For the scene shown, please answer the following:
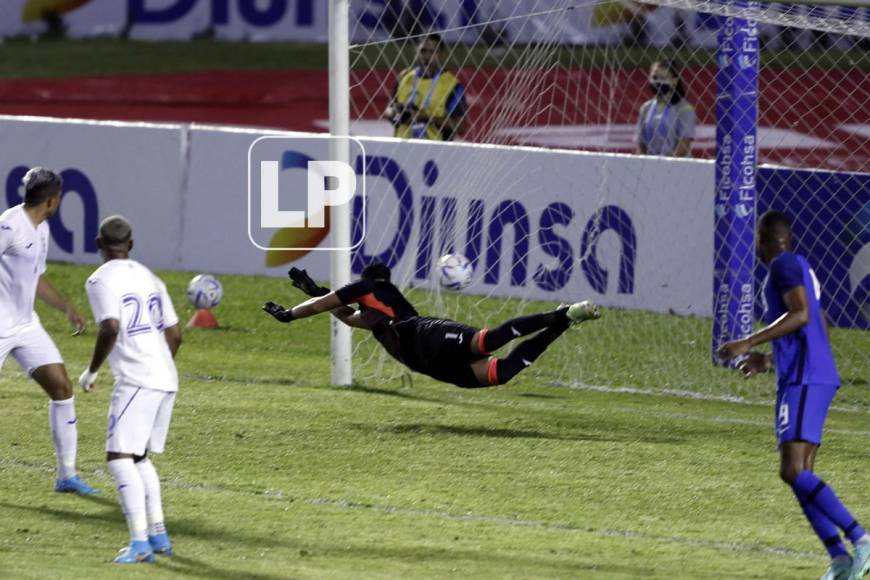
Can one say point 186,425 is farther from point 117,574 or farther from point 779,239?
point 779,239

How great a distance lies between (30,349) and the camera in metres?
10.5

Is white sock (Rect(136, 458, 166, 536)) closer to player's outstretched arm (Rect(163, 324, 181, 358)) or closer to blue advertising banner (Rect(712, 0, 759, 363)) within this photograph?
player's outstretched arm (Rect(163, 324, 181, 358))

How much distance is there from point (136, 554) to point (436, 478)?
275cm

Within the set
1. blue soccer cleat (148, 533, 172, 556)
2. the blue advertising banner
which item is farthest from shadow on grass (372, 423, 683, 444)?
blue soccer cleat (148, 533, 172, 556)

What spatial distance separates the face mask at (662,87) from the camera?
Answer: 1770cm

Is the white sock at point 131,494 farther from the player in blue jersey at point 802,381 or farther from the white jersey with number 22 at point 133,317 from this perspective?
the player in blue jersey at point 802,381

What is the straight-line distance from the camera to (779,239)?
8.52 m

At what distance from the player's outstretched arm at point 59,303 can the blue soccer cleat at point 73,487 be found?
85cm

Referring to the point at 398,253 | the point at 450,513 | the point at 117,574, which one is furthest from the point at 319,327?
the point at 117,574

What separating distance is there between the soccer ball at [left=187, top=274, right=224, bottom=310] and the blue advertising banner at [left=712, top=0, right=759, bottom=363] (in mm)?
4702

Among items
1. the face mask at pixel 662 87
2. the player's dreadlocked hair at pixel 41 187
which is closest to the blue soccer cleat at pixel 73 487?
the player's dreadlocked hair at pixel 41 187

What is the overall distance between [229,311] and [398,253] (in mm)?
1903

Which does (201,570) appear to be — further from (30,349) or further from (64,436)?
(30,349)

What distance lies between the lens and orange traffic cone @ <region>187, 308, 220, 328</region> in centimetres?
1734
